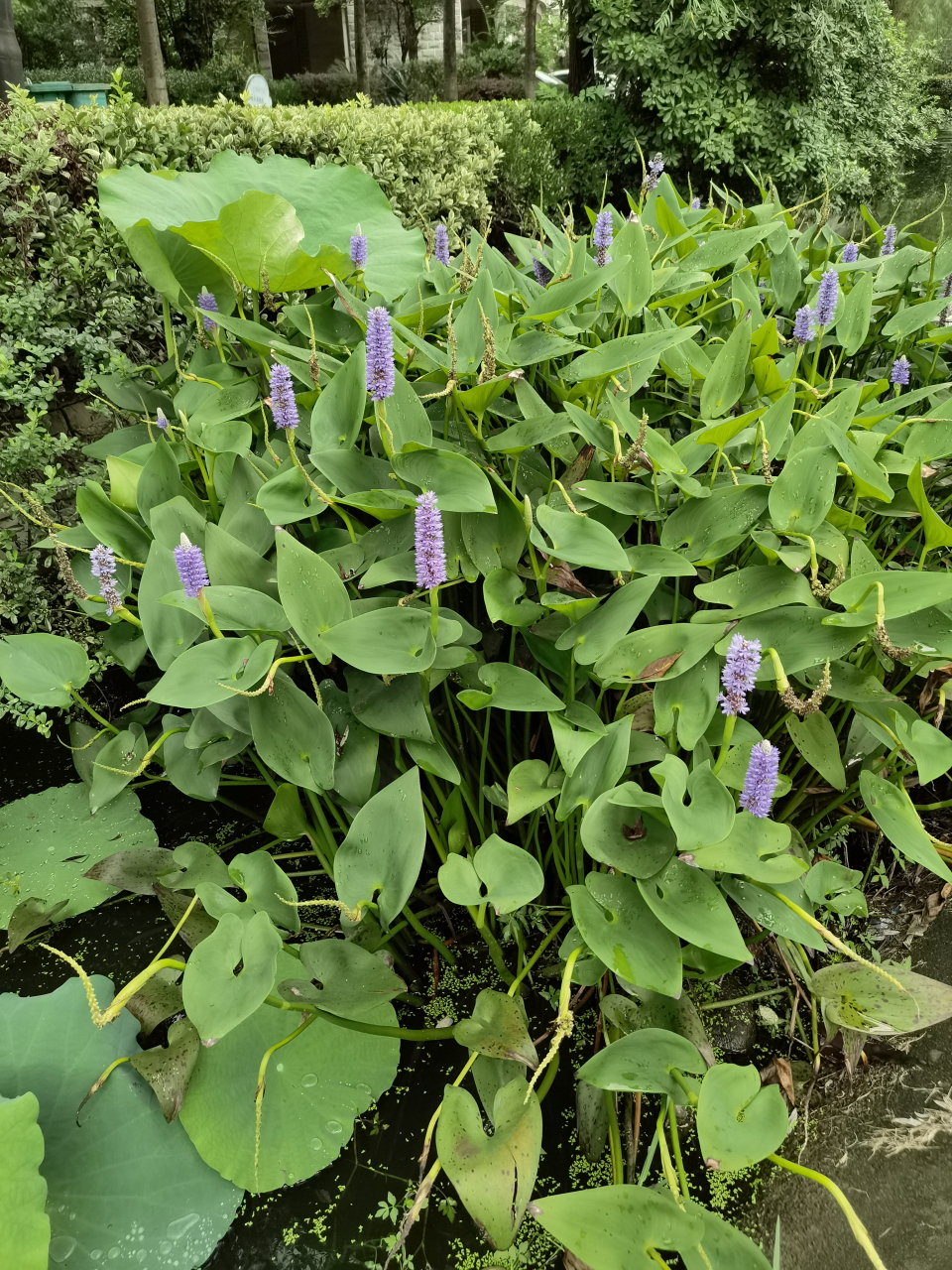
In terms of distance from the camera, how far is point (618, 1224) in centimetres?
79

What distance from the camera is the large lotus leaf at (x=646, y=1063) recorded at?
884 mm

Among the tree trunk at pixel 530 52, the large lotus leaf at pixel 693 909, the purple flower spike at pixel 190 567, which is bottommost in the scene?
the large lotus leaf at pixel 693 909

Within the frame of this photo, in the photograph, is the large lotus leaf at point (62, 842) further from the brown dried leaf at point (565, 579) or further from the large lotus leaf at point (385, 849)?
the brown dried leaf at point (565, 579)

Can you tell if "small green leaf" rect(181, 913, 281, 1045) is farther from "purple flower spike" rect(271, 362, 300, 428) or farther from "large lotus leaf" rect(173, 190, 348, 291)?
"large lotus leaf" rect(173, 190, 348, 291)

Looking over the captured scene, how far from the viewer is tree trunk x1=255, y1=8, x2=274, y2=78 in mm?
14665

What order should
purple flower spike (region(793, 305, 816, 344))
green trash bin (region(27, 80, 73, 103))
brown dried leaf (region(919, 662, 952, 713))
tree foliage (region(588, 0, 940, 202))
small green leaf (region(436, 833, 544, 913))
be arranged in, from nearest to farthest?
small green leaf (region(436, 833, 544, 913)) < brown dried leaf (region(919, 662, 952, 713)) < purple flower spike (region(793, 305, 816, 344)) < green trash bin (region(27, 80, 73, 103)) < tree foliage (region(588, 0, 940, 202))

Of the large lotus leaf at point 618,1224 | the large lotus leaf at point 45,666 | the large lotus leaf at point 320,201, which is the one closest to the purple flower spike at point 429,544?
the large lotus leaf at point 618,1224

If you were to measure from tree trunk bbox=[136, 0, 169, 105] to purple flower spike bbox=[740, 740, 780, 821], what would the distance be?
8.30m

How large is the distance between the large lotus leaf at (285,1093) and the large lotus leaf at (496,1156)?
0.91 feet

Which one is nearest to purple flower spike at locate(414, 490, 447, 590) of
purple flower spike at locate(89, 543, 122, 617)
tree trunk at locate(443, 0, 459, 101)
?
purple flower spike at locate(89, 543, 122, 617)

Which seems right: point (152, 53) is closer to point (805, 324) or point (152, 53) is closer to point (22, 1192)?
point (805, 324)

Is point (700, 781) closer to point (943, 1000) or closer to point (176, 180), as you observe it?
point (943, 1000)

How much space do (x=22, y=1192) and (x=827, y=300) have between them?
1734mm

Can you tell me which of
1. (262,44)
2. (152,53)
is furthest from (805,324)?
(262,44)
